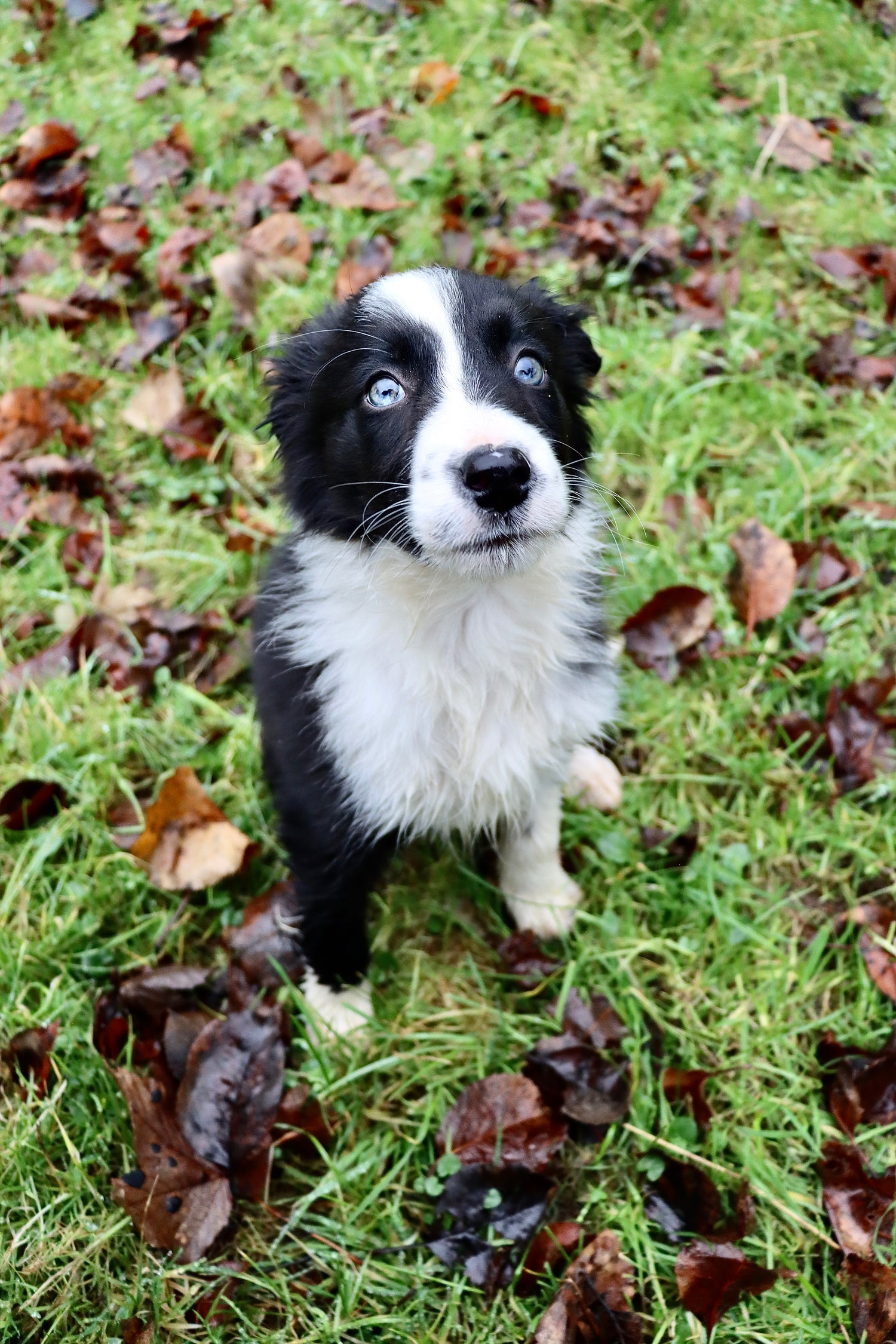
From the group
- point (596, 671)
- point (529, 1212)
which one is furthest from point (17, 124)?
point (529, 1212)

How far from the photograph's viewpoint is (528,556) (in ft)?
6.31

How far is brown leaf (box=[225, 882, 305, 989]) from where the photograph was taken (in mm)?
2535

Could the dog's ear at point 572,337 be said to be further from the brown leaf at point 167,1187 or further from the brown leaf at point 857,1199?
the brown leaf at point 167,1187

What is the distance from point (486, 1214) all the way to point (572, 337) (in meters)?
2.01

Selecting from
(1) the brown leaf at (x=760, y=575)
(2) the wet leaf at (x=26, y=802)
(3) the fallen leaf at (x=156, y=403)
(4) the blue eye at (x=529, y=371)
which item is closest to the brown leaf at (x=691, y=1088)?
(1) the brown leaf at (x=760, y=575)

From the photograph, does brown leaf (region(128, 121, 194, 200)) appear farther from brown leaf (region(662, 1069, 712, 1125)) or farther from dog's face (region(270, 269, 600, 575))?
brown leaf (region(662, 1069, 712, 1125))

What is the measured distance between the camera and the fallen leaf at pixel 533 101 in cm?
451

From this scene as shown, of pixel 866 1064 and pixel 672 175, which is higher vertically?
pixel 672 175

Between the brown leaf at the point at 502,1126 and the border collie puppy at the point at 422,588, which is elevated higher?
the border collie puppy at the point at 422,588

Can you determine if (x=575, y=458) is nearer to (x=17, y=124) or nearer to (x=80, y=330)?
(x=80, y=330)

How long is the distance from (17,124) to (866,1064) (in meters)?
5.48

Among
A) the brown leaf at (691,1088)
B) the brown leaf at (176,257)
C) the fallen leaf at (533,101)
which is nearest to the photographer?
the brown leaf at (691,1088)

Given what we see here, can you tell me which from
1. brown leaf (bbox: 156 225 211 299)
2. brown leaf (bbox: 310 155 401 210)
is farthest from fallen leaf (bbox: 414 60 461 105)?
brown leaf (bbox: 156 225 211 299)

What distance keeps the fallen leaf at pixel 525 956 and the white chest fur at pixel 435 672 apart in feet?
1.62
